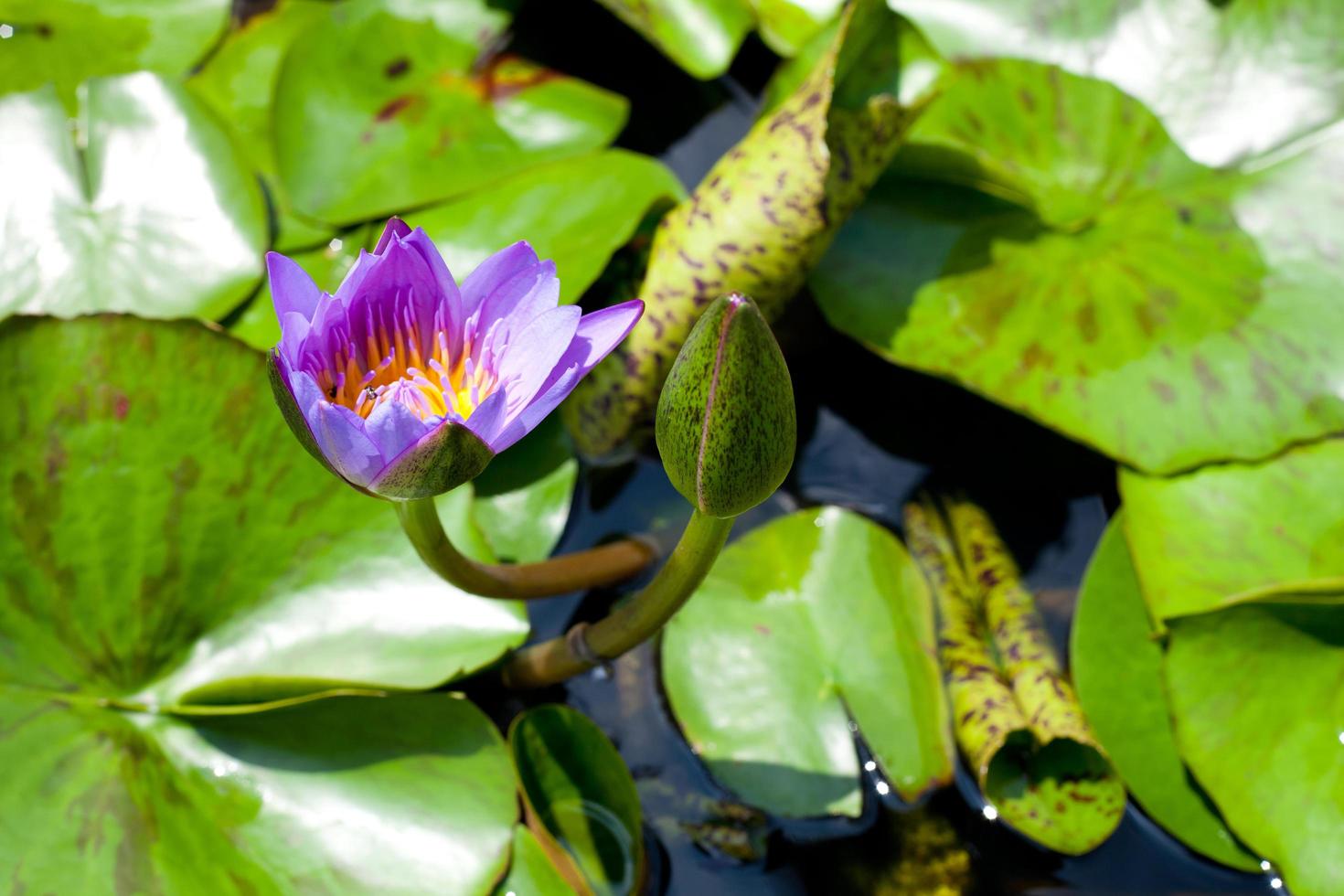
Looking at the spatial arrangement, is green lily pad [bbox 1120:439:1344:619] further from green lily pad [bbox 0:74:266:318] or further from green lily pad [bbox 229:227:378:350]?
green lily pad [bbox 0:74:266:318]

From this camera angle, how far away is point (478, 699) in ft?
5.72

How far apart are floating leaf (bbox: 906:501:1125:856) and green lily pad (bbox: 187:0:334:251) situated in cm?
134

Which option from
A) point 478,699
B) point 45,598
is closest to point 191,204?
point 45,598

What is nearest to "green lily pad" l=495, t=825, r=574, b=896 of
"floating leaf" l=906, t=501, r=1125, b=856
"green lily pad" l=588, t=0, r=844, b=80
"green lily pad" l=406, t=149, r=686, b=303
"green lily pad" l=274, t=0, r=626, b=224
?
"floating leaf" l=906, t=501, r=1125, b=856

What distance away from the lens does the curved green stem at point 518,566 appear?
1.14m

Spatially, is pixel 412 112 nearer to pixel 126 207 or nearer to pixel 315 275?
pixel 315 275

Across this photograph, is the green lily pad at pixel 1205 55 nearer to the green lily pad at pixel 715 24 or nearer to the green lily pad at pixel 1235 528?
the green lily pad at pixel 715 24

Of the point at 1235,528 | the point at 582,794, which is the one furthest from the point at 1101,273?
the point at 582,794

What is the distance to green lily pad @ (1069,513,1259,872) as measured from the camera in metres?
1.67

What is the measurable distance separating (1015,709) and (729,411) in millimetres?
986

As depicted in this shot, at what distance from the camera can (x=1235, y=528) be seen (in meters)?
1.71

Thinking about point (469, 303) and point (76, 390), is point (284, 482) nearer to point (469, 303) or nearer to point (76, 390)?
point (76, 390)

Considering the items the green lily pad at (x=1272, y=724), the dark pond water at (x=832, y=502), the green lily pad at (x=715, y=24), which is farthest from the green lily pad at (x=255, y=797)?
the green lily pad at (x=715, y=24)

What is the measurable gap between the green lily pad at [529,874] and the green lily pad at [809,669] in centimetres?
32
